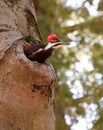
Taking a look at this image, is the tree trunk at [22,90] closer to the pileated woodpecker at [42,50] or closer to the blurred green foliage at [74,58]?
the pileated woodpecker at [42,50]

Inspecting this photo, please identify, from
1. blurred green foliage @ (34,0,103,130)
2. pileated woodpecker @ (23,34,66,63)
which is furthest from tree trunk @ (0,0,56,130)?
blurred green foliage @ (34,0,103,130)

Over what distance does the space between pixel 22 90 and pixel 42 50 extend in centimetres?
12

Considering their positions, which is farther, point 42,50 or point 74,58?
point 74,58

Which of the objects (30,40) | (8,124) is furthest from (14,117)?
(30,40)

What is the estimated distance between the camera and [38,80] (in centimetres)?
99

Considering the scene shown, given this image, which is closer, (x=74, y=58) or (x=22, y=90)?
(x=22, y=90)

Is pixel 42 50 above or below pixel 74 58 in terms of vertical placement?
above

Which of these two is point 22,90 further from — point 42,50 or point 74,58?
point 74,58

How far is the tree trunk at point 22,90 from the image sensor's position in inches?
37.2

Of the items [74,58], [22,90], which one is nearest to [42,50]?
[22,90]

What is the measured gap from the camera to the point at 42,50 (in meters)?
1.01

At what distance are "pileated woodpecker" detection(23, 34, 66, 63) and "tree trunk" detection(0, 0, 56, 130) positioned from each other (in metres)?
0.02

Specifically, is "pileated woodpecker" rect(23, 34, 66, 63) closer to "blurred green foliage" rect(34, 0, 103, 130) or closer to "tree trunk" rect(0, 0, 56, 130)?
"tree trunk" rect(0, 0, 56, 130)

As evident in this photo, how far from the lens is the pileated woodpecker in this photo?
1.01 m
